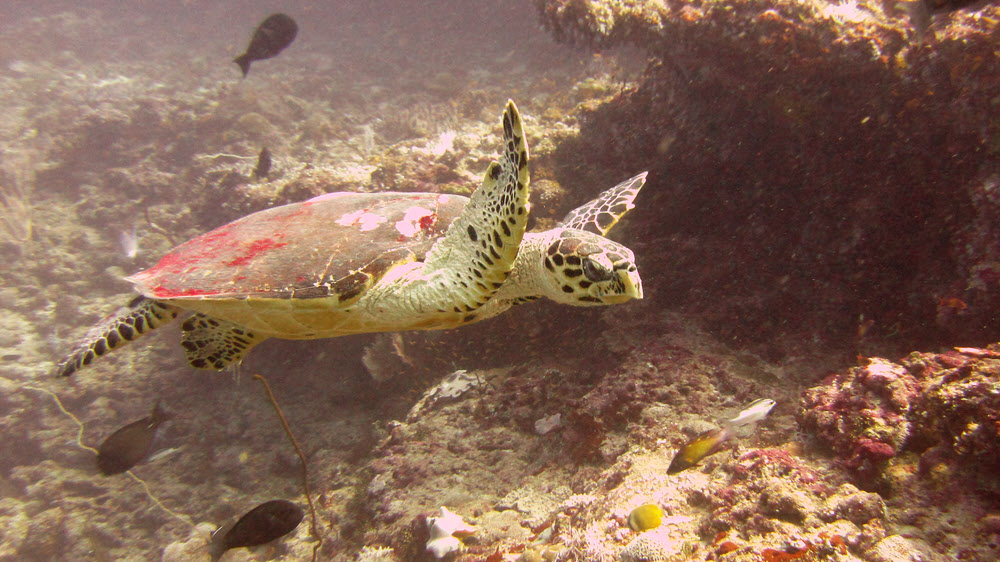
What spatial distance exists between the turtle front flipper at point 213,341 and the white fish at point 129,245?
5.80 metres

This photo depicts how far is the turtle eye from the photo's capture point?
6.90 ft

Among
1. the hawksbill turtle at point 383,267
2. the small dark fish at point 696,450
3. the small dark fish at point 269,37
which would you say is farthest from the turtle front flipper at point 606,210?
the small dark fish at point 269,37

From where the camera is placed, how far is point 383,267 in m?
2.55

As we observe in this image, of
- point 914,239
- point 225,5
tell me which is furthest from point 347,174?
point 225,5

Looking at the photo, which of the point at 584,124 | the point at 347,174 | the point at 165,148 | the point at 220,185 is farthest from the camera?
the point at 165,148

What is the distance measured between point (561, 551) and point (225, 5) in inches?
1683

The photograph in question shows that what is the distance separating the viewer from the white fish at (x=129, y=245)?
286 inches

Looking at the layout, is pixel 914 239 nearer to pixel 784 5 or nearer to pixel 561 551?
pixel 784 5

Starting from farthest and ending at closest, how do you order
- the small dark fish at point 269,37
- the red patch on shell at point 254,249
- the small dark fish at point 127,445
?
1. the small dark fish at point 269,37
2. the small dark fish at point 127,445
3. the red patch on shell at point 254,249

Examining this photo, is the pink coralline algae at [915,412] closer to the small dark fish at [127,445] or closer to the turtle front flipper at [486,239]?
the turtle front flipper at [486,239]

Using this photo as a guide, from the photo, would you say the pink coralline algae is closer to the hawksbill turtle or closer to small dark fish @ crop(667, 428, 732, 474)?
small dark fish @ crop(667, 428, 732, 474)

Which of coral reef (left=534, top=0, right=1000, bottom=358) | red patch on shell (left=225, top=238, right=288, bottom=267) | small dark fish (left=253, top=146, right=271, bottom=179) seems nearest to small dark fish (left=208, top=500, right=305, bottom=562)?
red patch on shell (left=225, top=238, right=288, bottom=267)

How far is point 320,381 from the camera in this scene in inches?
198

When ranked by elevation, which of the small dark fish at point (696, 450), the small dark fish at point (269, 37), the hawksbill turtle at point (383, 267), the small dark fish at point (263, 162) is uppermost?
the small dark fish at point (269, 37)
